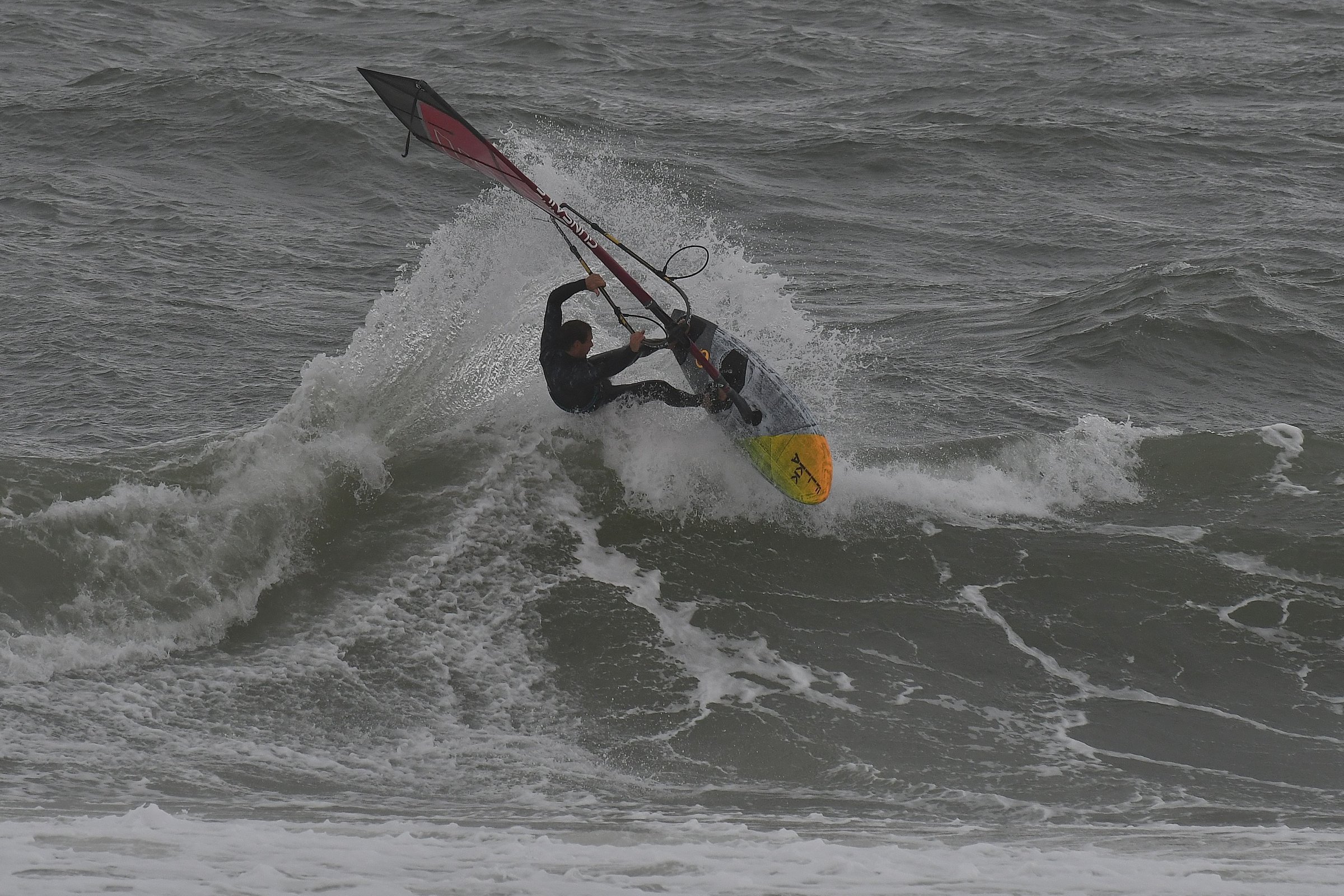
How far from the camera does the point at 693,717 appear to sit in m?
7.50

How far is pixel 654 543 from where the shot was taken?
30.9 ft

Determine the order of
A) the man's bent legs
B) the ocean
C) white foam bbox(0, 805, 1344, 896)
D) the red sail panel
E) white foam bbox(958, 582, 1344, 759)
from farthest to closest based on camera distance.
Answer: the red sail panel → the man's bent legs → white foam bbox(958, 582, 1344, 759) → the ocean → white foam bbox(0, 805, 1344, 896)

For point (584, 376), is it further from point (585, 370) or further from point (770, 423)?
point (770, 423)

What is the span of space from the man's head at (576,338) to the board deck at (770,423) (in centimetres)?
79

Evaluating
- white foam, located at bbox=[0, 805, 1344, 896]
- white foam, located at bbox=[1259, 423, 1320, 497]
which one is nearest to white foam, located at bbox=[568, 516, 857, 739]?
white foam, located at bbox=[0, 805, 1344, 896]

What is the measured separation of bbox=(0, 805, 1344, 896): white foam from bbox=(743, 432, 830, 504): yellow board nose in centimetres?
348

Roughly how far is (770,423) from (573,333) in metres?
1.57

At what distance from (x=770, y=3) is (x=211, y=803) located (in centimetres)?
2872

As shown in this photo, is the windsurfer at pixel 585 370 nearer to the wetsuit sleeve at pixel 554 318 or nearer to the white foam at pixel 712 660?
the wetsuit sleeve at pixel 554 318

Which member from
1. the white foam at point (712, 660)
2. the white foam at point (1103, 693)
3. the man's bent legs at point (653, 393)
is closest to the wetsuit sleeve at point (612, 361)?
the man's bent legs at point (653, 393)

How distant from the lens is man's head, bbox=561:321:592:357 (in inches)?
359

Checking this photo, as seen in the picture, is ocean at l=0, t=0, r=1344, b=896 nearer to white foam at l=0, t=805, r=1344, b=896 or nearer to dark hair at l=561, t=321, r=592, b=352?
white foam at l=0, t=805, r=1344, b=896

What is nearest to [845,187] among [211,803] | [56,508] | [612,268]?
[612,268]

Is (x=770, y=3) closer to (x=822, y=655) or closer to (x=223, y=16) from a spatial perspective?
(x=223, y=16)
